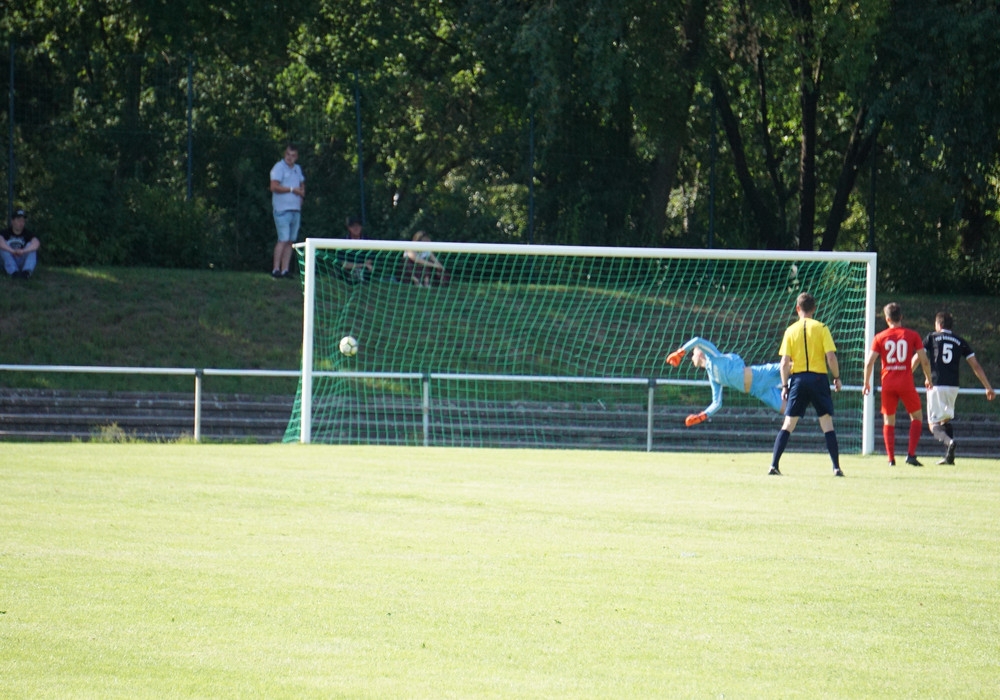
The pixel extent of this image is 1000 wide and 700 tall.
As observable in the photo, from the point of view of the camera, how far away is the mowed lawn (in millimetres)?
4852

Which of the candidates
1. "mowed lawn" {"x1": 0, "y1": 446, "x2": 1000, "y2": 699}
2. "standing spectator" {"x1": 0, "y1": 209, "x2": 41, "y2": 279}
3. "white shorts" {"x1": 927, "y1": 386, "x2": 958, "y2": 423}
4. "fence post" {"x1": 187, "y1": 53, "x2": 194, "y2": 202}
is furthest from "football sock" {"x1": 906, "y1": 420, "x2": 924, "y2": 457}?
"fence post" {"x1": 187, "y1": 53, "x2": 194, "y2": 202}

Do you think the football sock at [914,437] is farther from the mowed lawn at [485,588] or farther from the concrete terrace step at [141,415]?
the concrete terrace step at [141,415]

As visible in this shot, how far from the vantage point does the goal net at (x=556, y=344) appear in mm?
19391

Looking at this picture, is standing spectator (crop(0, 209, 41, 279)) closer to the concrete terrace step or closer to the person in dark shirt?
the concrete terrace step

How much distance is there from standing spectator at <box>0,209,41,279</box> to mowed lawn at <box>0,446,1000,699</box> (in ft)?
36.4

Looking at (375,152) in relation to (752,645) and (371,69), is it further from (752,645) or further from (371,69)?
(752,645)

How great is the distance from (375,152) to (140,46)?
21.2 ft

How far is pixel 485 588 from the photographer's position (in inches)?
255

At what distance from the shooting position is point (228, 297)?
2256cm

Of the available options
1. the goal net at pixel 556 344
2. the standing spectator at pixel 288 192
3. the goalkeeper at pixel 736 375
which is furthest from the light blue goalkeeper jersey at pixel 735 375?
the standing spectator at pixel 288 192

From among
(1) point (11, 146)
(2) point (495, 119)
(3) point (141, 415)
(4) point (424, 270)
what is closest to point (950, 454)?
(4) point (424, 270)

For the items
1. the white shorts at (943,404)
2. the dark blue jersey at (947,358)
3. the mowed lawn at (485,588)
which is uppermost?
the dark blue jersey at (947,358)

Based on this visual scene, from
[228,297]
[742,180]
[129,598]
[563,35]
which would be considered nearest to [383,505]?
[129,598]

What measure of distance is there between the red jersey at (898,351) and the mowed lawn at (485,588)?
10.7 feet
